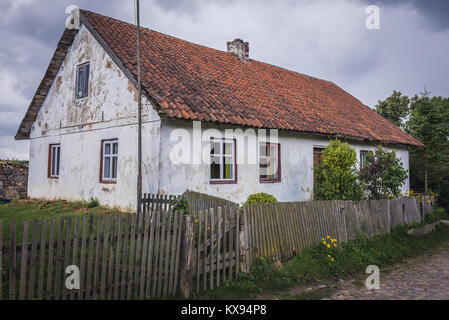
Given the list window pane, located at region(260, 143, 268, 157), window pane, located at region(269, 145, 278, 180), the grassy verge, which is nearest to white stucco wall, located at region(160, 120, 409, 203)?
window pane, located at region(269, 145, 278, 180)

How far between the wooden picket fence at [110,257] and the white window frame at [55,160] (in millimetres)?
9400

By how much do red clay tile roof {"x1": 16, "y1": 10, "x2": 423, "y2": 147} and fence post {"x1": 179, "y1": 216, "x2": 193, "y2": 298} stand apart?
456 cm

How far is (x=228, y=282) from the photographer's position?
544 cm

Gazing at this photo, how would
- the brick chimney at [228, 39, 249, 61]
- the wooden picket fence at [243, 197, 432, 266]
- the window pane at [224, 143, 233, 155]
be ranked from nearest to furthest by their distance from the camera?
the wooden picket fence at [243, 197, 432, 266] → the window pane at [224, 143, 233, 155] → the brick chimney at [228, 39, 249, 61]

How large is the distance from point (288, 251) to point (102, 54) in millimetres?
9057

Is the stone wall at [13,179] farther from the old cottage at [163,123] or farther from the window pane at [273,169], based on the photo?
the window pane at [273,169]

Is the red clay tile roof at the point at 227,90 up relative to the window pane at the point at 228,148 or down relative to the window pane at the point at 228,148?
up

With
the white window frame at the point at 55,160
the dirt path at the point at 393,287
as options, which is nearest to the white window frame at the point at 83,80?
the white window frame at the point at 55,160

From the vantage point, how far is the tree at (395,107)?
1161 inches

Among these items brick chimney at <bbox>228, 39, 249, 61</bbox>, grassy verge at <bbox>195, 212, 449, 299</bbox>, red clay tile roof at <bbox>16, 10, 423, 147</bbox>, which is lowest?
grassy verge at <bbox>195, 212, 449, 299</bbox>

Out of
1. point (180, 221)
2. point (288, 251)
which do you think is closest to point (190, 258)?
point (180, 221)

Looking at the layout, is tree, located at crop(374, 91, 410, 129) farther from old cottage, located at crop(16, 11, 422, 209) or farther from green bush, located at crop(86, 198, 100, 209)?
green bush, located at crop(86, 198, 100, 209)

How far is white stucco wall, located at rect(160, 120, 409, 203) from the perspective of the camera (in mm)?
9781
